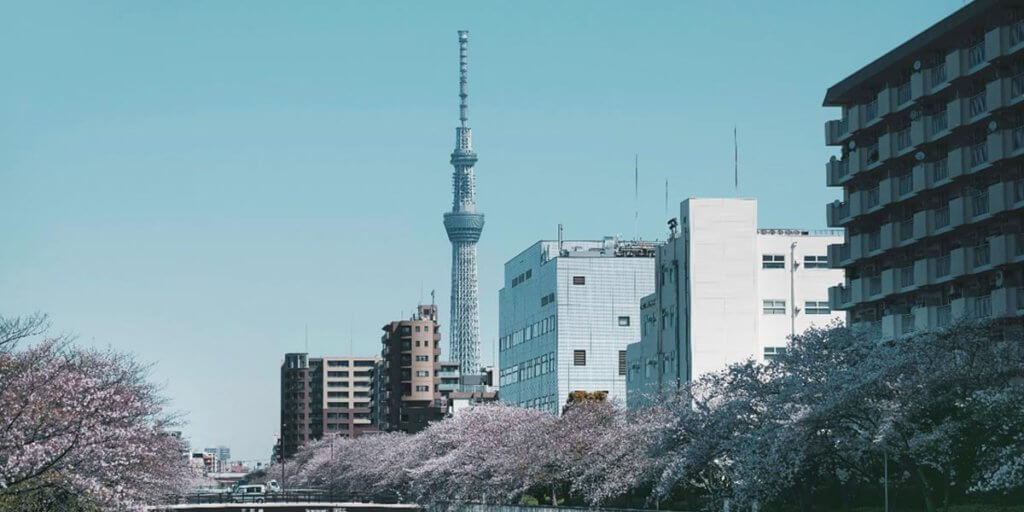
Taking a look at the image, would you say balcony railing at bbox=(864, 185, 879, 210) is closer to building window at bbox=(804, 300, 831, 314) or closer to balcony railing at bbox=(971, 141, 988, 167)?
balcony railing at bbox=(971, 141, 988, 167)

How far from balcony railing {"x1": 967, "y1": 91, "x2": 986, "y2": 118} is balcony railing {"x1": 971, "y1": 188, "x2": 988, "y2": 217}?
3.86 meters

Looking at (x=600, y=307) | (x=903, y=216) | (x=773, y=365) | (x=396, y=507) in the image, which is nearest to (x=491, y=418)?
(x=396, y=507)

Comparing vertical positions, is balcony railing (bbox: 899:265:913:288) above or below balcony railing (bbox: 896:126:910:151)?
below

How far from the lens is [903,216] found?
300 ft

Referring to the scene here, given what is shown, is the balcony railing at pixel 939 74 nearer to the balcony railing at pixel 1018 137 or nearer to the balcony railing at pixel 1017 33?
the balcony railing at pixel 1017 33

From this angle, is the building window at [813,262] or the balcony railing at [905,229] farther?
the building window at [813,262]

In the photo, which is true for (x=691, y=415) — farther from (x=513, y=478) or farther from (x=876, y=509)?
(x=513, y=478)

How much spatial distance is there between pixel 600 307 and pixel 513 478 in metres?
56.9

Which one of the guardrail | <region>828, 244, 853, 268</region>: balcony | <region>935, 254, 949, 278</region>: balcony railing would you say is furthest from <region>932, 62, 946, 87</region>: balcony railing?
the guardrail

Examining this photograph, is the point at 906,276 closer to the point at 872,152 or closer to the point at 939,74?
the point at 872,152

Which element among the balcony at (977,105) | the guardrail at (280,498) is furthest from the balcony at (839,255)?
the guardrail at (280,498)

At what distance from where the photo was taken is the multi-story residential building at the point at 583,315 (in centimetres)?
17025

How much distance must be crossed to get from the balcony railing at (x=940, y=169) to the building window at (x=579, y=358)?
86.3 meters

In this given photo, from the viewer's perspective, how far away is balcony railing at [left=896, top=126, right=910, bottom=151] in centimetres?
8956
